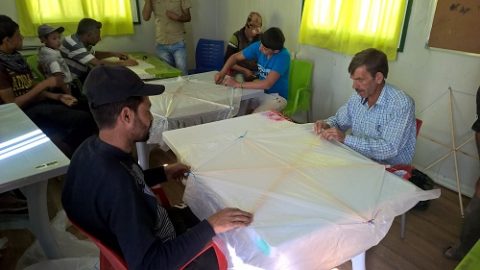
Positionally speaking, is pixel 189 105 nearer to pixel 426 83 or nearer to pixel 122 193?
pixel 122 193

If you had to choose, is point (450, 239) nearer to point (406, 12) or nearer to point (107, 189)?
point (406, 12)

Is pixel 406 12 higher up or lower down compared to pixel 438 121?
higher up

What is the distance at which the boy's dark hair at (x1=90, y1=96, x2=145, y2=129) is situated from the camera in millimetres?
992

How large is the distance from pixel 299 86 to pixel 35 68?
2.46 meters

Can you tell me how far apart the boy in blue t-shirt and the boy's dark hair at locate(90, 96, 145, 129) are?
5.09 feet

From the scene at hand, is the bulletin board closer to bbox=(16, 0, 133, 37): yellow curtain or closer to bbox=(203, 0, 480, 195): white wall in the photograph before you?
bbox=(203, 0, 480, 195): white wall

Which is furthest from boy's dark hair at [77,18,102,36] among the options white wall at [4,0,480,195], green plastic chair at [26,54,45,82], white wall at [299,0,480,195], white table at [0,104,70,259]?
white wall at [299,0,480,195]

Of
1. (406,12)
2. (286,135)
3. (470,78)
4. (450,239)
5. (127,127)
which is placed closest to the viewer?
(127,127)

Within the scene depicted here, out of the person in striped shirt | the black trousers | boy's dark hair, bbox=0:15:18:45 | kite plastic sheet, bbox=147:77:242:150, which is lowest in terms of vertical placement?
the black trousers

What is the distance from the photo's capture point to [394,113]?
1611 mm

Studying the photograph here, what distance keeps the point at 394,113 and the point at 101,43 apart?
A: 3518 millimetres

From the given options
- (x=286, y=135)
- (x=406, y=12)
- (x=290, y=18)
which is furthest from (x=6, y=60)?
(x=406, y=12)

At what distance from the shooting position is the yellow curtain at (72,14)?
3471mm

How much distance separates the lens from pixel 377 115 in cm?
167
